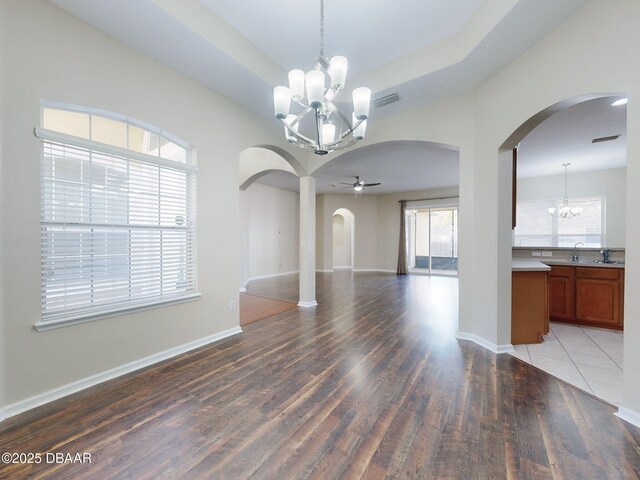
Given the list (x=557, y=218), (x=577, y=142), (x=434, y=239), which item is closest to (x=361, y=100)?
(x=577, y=142)

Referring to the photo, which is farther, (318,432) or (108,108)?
(108,108)

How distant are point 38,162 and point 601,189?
9854 millimetres

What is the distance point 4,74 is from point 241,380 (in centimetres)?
297

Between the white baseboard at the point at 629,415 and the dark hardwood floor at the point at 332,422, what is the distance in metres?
0.05

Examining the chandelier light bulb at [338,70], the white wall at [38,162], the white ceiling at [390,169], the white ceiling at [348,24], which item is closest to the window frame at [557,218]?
the white ceiling at [390,169]

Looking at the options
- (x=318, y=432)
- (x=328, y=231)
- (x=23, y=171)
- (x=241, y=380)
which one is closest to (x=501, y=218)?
(x=318, y=432)

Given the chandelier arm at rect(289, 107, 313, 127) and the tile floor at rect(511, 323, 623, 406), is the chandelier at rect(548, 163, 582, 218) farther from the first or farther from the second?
the chandelier arm at rect(289, 107, 313, 127)

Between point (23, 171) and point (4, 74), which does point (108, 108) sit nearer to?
point (4, 74)

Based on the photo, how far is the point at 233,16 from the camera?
8.29 ft

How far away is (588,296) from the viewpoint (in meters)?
3.88

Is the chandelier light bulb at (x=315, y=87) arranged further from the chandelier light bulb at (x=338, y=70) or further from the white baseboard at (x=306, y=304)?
the white baseboard at (x=306, y=304)

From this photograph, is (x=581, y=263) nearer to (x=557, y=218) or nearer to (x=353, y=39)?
(x=557, y=218)

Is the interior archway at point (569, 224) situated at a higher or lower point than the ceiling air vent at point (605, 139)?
lower

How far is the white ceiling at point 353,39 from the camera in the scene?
2215mm
